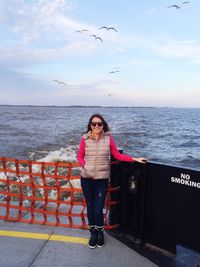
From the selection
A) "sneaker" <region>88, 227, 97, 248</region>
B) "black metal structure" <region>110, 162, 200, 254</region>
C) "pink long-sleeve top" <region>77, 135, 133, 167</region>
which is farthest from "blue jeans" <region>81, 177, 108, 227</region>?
"black metal structure" <region>110, 162, 200, 254</region>

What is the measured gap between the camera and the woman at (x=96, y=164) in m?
4.79

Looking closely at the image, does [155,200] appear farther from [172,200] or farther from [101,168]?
[101,168]

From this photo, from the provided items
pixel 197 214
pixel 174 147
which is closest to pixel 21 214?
pixel 197 214

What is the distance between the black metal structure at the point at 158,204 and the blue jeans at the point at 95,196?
42 cm

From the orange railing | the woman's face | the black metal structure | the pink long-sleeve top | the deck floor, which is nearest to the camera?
the black metal structure

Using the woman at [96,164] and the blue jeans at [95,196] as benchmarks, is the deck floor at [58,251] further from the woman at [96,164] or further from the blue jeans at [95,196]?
the blue jeans at [95,196]

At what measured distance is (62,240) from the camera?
5062 mm

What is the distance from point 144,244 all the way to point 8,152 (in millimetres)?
18763

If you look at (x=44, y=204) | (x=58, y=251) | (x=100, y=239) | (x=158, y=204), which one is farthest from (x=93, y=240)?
(x=44, y=204)

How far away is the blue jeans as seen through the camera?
4887 millimetres

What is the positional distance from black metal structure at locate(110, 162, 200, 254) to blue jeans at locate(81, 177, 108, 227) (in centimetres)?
42

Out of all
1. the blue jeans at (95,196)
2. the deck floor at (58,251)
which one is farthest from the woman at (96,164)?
the deck floor at (58,251)

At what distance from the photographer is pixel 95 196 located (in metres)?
4.96

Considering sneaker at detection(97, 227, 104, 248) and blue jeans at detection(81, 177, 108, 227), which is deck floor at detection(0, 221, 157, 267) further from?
blue jeans at detection(81, 177, 108, 227)
